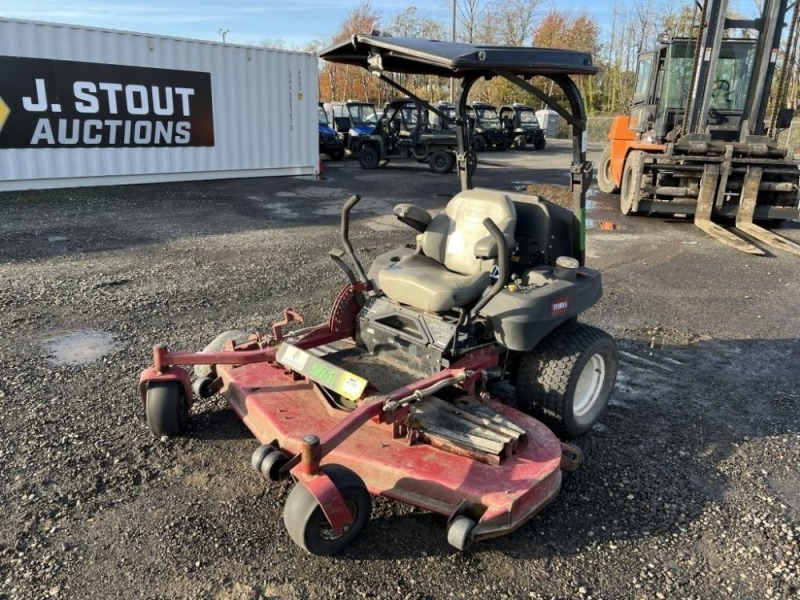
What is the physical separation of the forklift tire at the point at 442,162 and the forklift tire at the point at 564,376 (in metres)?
14.1

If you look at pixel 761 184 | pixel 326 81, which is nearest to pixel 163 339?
pixel 761 184

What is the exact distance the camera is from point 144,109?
43.4ft

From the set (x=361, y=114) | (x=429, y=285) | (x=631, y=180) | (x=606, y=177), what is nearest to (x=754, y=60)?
(x=631, y=180)

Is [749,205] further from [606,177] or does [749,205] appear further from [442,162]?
[442,162]

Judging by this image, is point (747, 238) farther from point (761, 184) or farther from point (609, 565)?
point (609, 565)

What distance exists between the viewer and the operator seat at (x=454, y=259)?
11.0 ft

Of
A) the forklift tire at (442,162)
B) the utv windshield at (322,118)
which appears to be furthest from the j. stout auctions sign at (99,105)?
the utv windshield at (322,118)

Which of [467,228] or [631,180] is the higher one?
[467,228]

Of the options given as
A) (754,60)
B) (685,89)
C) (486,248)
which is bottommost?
(486,248)

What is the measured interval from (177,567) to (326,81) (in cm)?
4742

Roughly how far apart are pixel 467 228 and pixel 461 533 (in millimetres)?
1793

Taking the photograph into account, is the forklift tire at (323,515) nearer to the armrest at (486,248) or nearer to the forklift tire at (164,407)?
the forklift tire at (164,407)

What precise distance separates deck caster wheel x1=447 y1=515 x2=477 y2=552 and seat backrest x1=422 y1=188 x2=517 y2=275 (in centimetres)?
147

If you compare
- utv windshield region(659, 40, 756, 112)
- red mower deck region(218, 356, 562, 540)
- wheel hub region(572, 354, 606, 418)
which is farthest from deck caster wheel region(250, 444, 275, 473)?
utv windshield region(659, 40, 756, 112)
